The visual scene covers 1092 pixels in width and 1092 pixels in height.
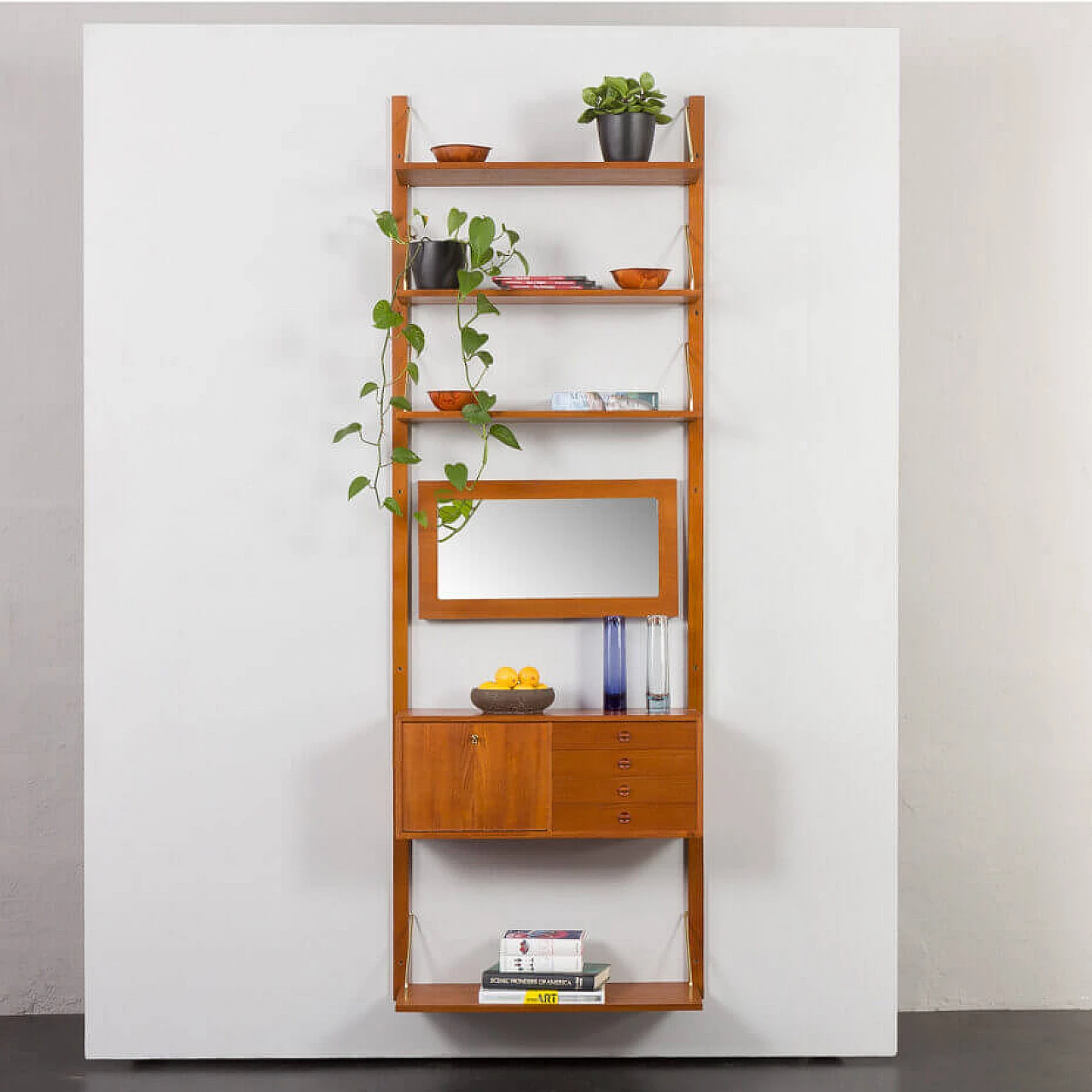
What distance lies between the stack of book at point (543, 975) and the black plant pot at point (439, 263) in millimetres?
1728

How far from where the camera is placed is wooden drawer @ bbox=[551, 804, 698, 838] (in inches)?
125

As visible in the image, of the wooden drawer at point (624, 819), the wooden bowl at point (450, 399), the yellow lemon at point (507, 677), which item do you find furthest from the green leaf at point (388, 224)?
the wooden drawer at point (624, 819)

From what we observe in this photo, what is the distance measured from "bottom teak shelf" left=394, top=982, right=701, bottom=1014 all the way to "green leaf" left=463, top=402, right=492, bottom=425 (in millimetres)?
1501

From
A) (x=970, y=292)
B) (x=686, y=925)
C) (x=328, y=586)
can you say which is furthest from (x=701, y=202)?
(x=686, y=925)

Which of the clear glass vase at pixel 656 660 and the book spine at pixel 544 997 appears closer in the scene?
the book spine at pixel 544 997

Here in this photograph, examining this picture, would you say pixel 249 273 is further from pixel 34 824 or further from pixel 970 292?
pixel 970 292

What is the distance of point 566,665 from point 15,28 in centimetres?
265

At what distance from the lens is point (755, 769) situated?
136 inches

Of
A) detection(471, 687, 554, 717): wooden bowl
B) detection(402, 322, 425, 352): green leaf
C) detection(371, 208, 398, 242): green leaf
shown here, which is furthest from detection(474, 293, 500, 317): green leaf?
detection(471, 687, 554, 717): wooden bowl

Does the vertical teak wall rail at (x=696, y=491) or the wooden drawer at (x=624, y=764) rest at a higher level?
the vertical teak wall rail at (x=696, y=491)

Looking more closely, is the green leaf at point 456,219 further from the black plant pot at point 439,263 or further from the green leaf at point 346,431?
the green leaf at point 346,431

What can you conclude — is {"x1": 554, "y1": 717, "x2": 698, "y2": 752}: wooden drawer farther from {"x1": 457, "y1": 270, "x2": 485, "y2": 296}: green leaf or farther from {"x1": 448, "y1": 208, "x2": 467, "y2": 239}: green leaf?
{"x1": 448, "y1": 208, "x2": 467, "y2": 239}: green leaf

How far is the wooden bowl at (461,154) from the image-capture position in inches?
128

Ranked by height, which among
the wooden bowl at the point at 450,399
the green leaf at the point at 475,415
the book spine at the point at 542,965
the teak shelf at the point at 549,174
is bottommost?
the book spine at the point at 542,965
